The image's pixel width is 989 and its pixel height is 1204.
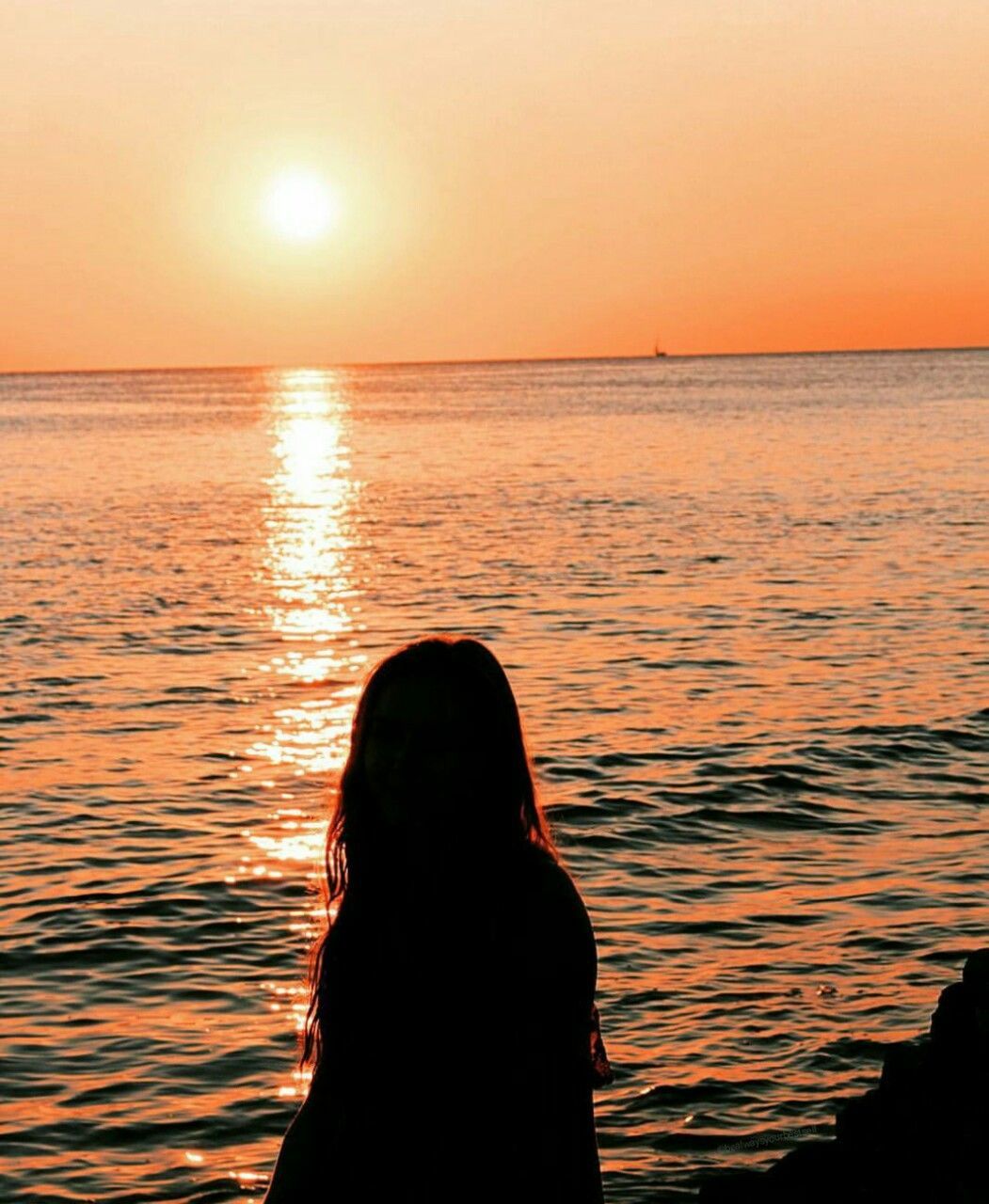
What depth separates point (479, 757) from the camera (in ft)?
11.5

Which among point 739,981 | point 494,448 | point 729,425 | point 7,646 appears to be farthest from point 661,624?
point 729,425

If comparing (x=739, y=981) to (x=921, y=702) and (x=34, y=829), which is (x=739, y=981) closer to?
(x=34, y=829)

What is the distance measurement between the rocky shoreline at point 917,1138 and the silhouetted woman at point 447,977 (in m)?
3.32

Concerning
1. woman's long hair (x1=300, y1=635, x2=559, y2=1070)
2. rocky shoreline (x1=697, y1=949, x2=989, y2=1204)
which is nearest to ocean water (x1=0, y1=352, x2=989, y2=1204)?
rocky shoreline (x1=697, y1=949, x2=989, y2=1204)

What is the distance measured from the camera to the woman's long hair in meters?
3.48

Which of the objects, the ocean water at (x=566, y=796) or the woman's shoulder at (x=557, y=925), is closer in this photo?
the woman's shoulder at (x=557, y=925)

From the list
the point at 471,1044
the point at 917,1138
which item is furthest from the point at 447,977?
the point at 917,1138

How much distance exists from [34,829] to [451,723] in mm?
12779

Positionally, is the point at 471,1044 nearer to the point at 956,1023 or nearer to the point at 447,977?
the point at 447,977

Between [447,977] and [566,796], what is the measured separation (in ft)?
43.7

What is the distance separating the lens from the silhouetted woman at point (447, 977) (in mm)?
3275

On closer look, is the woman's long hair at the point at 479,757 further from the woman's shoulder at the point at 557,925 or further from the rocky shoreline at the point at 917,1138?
the rocky shoreline at the point at 917,1138

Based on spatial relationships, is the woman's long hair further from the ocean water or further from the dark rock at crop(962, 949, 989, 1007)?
the ocean water

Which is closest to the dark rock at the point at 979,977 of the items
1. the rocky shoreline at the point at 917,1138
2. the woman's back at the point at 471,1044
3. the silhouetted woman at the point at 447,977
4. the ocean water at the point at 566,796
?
the rocky shoreline at the point at 917,1138
